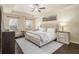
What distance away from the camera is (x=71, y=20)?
78.8 inches

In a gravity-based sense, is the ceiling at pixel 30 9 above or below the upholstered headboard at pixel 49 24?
above

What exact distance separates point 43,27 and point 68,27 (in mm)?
534

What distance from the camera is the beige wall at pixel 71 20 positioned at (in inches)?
77.0

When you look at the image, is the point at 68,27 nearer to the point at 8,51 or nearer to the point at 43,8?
the point at 43,8

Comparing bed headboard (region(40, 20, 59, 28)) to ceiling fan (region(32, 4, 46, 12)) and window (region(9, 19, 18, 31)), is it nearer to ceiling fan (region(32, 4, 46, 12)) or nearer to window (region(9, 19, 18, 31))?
ceiling fan (region(32, 4, 46, 12))

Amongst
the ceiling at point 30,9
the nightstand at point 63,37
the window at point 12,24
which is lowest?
the nightstand at point 63,37

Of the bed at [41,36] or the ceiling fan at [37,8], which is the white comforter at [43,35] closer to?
the bed at [41,36]

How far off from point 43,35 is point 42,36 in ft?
0.10

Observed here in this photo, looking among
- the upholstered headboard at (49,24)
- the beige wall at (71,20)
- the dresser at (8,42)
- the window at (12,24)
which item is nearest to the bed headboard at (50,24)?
the upholstered headboard at (49,24)

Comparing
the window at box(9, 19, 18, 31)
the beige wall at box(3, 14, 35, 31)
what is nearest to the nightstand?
the beige wall at box(3, 14, 35, 31)

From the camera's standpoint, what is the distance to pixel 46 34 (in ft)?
6.56

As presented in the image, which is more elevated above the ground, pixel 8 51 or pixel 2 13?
pixel 2 13

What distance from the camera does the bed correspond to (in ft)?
6.46
